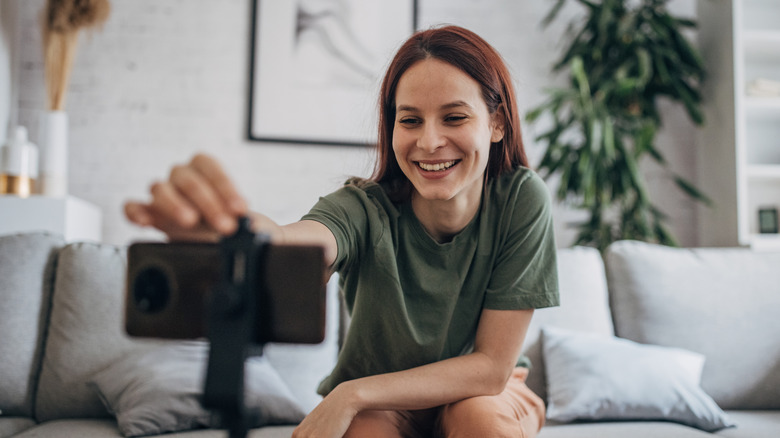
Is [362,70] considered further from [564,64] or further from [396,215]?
[396,215]

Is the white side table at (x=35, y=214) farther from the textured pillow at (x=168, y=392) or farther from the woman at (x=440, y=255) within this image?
the woman at (x=440, y=255)

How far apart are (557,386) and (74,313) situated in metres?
1.32

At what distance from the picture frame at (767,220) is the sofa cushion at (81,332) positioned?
285 centimetres

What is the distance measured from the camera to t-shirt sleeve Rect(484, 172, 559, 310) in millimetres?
1159

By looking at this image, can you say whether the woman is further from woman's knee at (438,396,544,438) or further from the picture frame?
the picture frame

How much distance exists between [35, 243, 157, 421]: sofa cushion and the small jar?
79cm

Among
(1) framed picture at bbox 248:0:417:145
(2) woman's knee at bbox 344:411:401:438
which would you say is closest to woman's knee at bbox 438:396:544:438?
(2) woman's knee at bbox 344:411:401:438

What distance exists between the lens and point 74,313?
1.67 m

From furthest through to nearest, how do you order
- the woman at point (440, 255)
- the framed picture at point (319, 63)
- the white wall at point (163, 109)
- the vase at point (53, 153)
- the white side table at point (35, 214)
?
the framed picture at point (319, 63), the white wall at point (163, 109), the vase at point (53, 153), the white side table at point (35, 214), the woman at point (440, 255)

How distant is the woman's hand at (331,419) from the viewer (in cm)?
98

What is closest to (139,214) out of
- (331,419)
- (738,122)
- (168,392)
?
(331,419)

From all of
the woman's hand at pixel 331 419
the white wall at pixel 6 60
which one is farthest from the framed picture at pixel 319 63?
the woman's hand at pixel 331 419

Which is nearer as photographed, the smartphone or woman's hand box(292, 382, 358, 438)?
the smartphone

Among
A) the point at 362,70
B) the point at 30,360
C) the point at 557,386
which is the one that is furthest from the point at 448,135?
the point at 362,70
